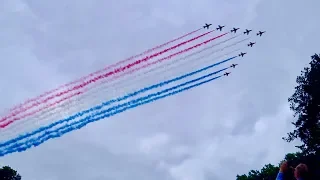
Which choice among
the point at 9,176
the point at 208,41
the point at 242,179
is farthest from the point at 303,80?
the point at 9,176

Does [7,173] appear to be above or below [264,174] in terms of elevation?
above

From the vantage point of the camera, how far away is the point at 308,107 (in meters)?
57.7

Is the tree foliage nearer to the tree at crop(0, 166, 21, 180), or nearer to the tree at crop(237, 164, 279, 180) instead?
the tree at crop(237, 164, 279, 180)

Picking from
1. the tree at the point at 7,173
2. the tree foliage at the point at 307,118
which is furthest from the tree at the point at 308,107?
the tree at the point at 7,173

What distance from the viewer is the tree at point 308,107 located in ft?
183

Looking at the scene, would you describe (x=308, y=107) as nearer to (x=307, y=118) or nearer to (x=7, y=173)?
(x=307, y=118)

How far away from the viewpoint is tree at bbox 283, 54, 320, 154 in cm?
5591

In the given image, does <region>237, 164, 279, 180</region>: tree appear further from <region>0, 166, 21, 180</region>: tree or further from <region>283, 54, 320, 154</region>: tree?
<region>0, 166, 21, 180</region>: tree

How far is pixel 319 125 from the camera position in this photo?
56.1 m

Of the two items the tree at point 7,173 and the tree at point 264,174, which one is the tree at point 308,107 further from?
the tree at point 7,173

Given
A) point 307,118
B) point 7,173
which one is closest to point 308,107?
point 307,118

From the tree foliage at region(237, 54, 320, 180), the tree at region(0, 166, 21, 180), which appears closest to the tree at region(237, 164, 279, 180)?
the tree foliage at region(237, 54, 320, 180)

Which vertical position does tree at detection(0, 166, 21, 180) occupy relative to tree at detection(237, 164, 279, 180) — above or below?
above

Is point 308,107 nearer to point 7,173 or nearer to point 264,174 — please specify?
point 264,174
